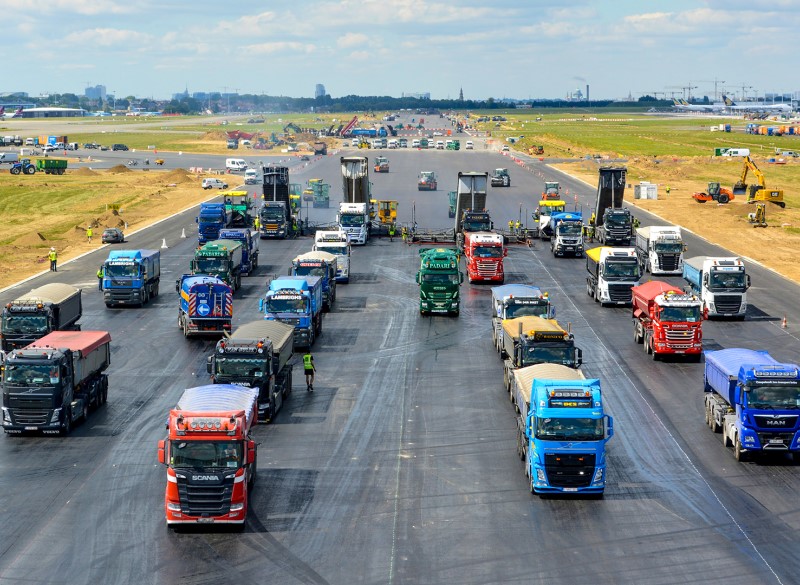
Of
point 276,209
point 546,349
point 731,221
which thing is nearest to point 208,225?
point 276,209

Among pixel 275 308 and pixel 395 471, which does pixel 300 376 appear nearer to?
pixel 275 308

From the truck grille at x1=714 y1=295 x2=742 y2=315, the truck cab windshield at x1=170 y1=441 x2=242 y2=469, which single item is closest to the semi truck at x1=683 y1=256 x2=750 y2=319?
the truck grille at x1=714 y1=295 x2=742 y2=315

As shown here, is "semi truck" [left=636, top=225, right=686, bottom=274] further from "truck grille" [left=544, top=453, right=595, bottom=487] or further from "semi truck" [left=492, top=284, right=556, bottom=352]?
"truck grille" [left=544, top=453, right=595, bottom=487]

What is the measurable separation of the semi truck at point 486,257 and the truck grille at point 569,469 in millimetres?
41474

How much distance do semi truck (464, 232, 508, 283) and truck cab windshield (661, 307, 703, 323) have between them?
2236 centimetres

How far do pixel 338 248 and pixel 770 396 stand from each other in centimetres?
4322

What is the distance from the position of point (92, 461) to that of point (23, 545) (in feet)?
25.5

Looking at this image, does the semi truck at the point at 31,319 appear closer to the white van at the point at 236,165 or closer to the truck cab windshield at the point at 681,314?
the truck cab windshield at the point at 681,314

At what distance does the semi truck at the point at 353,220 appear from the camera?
97.2 metres

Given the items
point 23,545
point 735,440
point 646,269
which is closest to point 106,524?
point 23,545

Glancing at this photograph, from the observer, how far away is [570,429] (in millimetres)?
34531

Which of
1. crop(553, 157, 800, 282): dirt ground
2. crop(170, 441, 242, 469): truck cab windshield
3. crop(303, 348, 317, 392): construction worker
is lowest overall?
crop(553, 157, 800, 282): dirt ground

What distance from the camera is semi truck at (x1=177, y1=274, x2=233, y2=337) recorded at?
2306 inches

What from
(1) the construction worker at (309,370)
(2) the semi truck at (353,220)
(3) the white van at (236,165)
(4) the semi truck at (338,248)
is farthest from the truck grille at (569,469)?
(3) the white van at (236,165)
